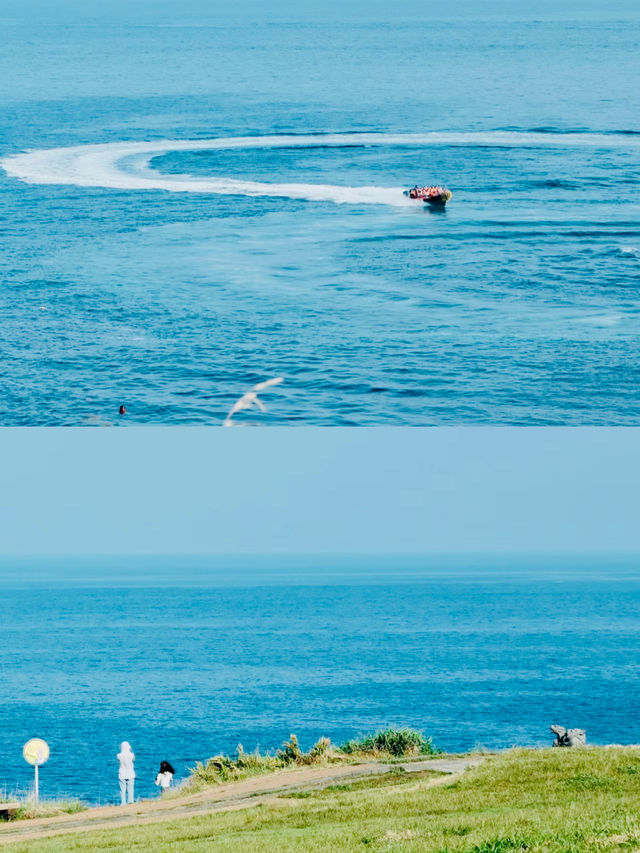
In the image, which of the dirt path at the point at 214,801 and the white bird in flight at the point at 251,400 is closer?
the dirt path at the point at 214,801

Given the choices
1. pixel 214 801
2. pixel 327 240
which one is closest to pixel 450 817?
pixel 214 801

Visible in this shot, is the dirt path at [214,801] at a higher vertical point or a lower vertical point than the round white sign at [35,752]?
lower

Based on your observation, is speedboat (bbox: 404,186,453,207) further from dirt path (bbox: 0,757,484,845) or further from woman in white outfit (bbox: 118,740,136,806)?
woman in white outfit (bbox: 118,740,136,806)

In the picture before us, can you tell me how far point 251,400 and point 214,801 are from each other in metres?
20.2

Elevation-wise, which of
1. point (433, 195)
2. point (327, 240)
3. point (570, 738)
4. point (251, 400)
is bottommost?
point (570, 738)

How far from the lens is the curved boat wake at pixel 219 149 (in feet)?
187

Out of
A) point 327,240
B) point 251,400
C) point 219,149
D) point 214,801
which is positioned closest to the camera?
point 214,801

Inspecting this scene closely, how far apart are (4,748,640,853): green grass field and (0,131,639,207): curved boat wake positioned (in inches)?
1637

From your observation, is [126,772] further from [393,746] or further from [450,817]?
[450,817]

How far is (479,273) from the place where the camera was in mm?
46781

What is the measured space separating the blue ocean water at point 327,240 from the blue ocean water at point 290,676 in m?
11.3

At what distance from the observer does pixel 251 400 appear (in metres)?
36.7

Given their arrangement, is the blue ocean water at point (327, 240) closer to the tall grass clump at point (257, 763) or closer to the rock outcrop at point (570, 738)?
the tall grass clump at point (257, 763)

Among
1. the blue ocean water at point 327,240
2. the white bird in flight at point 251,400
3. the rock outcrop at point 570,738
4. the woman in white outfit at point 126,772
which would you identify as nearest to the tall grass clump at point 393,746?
the rock outcrop at point 570,738
